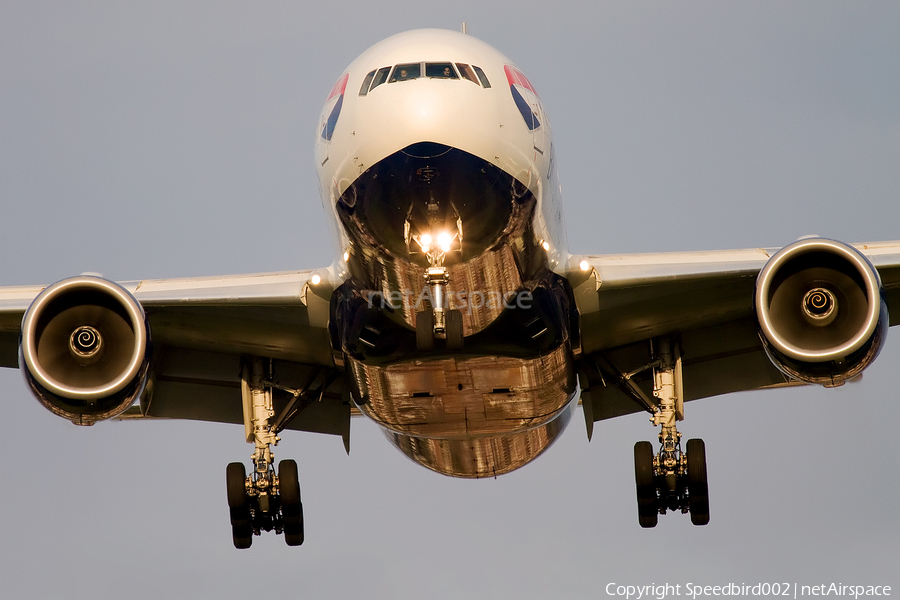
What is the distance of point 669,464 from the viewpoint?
19.9m

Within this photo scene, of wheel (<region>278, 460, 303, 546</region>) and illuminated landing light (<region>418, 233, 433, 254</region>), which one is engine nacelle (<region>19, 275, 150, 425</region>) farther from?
illuminated landing light (<region>418, 233, 433, 254</region>)

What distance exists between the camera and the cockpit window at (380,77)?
1492 cm

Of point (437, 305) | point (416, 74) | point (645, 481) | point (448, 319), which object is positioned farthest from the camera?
point (645, 481)

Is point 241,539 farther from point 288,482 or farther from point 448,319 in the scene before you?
point 448,319

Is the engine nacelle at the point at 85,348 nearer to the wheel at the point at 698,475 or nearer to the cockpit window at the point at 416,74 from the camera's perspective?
the cockpit window at the point at 416,74

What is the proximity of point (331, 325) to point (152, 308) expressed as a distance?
229 centimetres

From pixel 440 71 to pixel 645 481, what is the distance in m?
7.69

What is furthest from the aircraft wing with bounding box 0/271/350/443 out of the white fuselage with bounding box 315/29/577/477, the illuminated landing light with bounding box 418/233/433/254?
the illuminated landing light with bounding box 418/233/433/254

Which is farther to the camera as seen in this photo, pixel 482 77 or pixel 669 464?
pixel 669 464

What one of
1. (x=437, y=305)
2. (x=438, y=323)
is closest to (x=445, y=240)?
(x=437, y=305)

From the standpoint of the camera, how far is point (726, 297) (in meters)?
18.5

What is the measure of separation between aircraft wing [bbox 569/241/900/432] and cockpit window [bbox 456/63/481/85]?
3.69 metres

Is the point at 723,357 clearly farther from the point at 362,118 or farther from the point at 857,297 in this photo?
the point at 362,118

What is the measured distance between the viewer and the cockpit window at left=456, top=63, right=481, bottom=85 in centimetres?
1508
